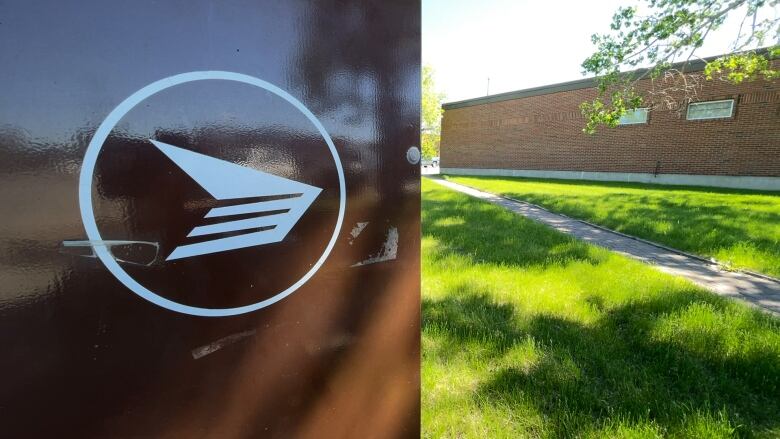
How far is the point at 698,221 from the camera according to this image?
22.9ft

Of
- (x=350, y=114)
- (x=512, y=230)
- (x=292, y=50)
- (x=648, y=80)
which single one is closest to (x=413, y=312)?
(x=350, y=114)

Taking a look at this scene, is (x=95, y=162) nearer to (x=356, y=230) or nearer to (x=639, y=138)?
(x=356, y=230)

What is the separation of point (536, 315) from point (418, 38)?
258 cm

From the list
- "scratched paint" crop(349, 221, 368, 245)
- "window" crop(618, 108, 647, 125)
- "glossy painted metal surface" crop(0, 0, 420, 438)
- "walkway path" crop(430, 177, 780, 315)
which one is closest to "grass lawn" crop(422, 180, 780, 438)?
"walkway path" crop(430, 177, 780, 315)

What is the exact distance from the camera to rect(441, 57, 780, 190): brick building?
547 inches

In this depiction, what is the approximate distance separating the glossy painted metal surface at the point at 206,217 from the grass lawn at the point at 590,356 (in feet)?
3.30

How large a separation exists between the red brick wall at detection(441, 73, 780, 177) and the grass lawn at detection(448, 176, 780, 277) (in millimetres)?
5989

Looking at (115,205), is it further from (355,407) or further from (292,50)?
(355,407)

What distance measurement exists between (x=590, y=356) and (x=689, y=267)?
3.39 metres

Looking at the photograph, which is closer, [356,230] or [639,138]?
[356,230]

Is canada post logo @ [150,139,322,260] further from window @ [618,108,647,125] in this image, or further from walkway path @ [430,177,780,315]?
window @ [618,108,647,125]

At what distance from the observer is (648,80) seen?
52.7 ft

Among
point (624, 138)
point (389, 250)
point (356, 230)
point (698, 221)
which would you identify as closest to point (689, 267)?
point (698, 221)

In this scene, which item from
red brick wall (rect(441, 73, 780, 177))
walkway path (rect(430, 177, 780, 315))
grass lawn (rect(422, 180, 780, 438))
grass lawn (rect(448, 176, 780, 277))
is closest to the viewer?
grass lawn (rect(422, 180, 780, 438))
